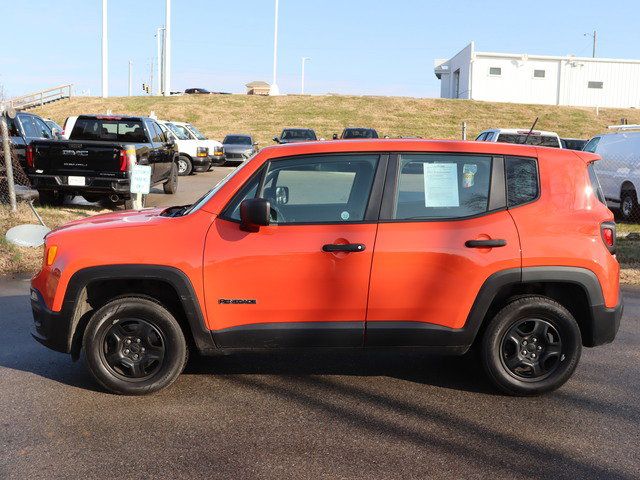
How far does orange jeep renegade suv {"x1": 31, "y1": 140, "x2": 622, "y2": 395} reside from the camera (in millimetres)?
4723

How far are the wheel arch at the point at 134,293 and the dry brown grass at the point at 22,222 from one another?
15.9 ft

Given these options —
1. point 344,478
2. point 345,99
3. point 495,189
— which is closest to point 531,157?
point 495,189

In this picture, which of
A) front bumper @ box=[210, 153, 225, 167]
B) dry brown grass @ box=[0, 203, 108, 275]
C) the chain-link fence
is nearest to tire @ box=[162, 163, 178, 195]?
dry brown grass @ box=[0, 203, 108, 275]

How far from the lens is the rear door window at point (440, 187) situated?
486 cm

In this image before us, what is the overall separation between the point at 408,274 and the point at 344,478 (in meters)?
1.51

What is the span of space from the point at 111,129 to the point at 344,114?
37.7 metres

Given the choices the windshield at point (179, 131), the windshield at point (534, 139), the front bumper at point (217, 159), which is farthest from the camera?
the front bumper at point (217, 159)

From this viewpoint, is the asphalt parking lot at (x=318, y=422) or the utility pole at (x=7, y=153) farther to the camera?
the utility pole at (x=7, y=153)

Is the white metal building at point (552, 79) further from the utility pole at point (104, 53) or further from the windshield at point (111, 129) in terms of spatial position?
the windshield at point (111, 129)

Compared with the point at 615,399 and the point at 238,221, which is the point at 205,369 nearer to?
the point at 238,221

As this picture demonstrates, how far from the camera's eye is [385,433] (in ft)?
14.1

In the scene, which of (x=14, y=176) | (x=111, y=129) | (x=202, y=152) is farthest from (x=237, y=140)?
(x=14, y=176)

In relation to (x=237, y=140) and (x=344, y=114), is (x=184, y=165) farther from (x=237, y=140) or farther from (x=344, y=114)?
(x=344, y=114)

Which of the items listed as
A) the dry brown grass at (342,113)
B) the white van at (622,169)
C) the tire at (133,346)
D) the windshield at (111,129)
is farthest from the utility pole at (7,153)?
the dry brown grass at (342,113)
